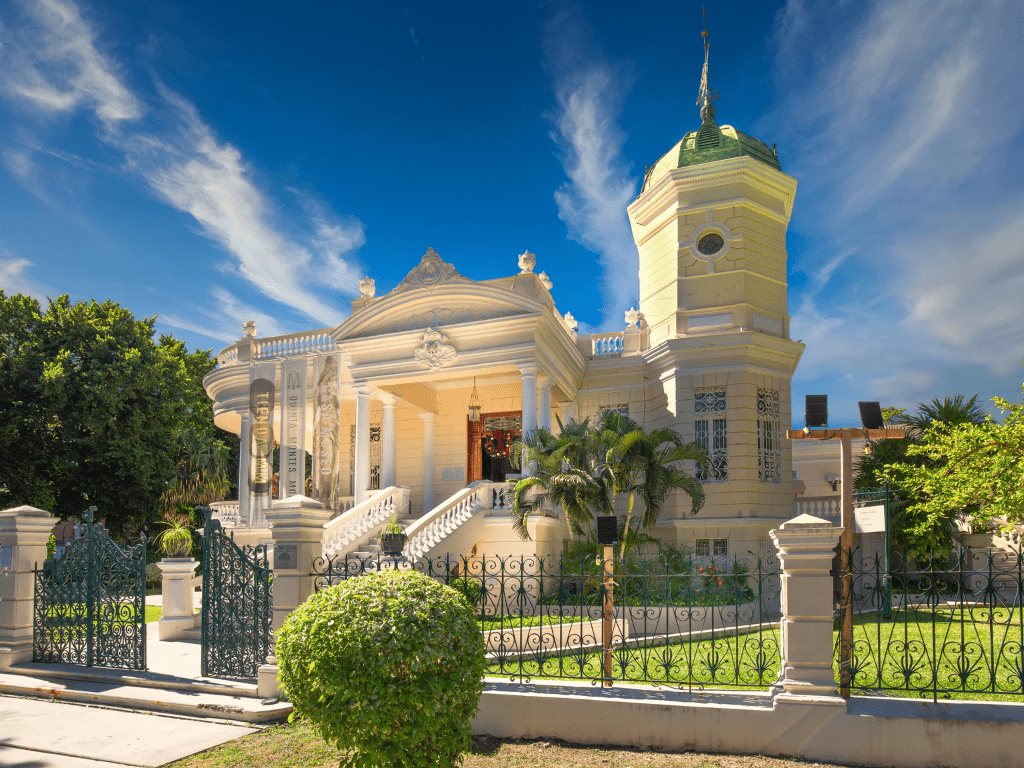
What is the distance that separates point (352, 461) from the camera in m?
22.3

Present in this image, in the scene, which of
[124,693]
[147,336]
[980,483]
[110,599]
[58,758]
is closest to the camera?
[58,758]

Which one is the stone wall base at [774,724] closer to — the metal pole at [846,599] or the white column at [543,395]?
the metal pole at [846,599]

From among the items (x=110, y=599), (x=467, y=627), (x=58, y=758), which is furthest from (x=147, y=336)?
(x=467, y=627)

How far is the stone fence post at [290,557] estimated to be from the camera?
325 inches

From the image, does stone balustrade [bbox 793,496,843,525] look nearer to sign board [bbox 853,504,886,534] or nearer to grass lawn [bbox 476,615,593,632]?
grass lawn [bbox 476,615,593,632]

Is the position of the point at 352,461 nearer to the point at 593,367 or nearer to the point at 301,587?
the point at 593,367

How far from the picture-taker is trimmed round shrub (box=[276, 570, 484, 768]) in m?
5.05

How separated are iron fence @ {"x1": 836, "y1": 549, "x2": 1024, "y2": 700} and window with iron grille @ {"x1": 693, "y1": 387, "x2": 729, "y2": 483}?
3.86 metres

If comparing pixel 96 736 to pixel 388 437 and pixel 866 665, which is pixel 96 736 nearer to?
pixel 866 665

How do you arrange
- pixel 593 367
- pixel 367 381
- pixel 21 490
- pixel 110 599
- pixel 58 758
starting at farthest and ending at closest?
pixel 21 490 < pixel 593 367 < pixel 367 381 < pixel 110 599 < pixel 58 758

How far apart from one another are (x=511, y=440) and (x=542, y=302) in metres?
5.58

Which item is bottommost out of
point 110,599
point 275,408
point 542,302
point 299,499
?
point 110,599

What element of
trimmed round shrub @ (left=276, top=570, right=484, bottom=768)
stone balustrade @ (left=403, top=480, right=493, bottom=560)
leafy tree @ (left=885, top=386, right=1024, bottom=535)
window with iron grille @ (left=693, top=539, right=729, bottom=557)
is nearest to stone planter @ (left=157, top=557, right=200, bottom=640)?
Result: stone balustrade @ (left=403, top=480, right=493, bottom=560)

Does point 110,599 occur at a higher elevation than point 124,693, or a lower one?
higher
